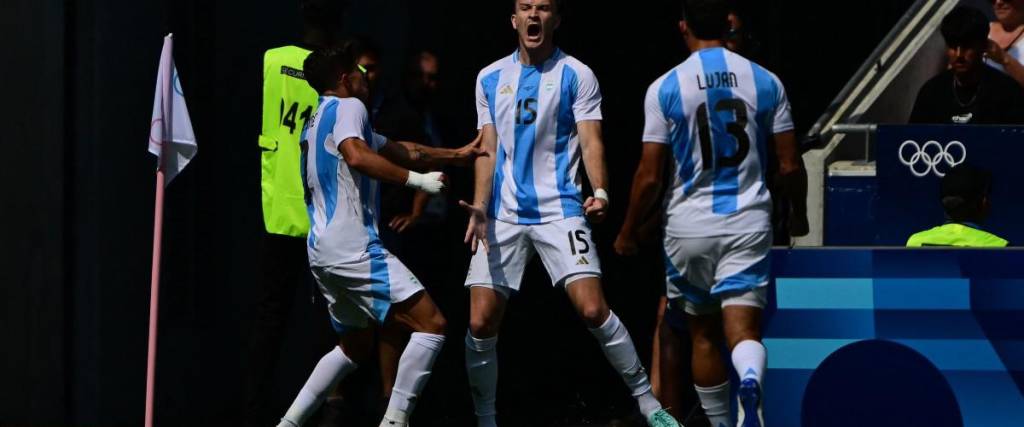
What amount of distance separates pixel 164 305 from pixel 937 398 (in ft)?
14.5

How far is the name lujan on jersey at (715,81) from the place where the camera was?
8.00 m

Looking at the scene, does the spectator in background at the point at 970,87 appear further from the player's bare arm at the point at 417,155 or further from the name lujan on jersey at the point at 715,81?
the player's bare arm at the point at 417,155

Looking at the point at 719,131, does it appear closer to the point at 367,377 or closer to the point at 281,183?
the point at 281,183

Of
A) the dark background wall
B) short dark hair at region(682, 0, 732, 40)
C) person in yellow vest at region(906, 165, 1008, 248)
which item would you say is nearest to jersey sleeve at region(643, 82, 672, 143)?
short dark hair at region(682, 0, 732, 40)

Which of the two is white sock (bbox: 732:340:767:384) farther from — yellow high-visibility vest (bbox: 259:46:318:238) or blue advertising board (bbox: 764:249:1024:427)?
yellow high-visibility vest (bbox: 259:46:318:238)

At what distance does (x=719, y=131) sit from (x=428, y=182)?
4.71ft

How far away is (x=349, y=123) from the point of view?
8719mm

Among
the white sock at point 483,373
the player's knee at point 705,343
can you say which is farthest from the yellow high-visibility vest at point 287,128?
the player's knee at point 705,343

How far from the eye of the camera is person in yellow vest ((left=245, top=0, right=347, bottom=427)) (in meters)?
9.72

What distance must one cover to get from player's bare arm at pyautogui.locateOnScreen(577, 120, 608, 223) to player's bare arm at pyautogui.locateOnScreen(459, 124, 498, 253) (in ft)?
1.41

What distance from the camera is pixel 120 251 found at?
10.2 metres

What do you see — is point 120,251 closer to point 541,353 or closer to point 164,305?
point 164,305

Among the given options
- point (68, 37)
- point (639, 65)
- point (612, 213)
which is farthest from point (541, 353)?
point (68, 37)

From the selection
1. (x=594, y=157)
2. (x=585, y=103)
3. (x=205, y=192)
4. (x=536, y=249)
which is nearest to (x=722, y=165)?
(x=594, y=157)
